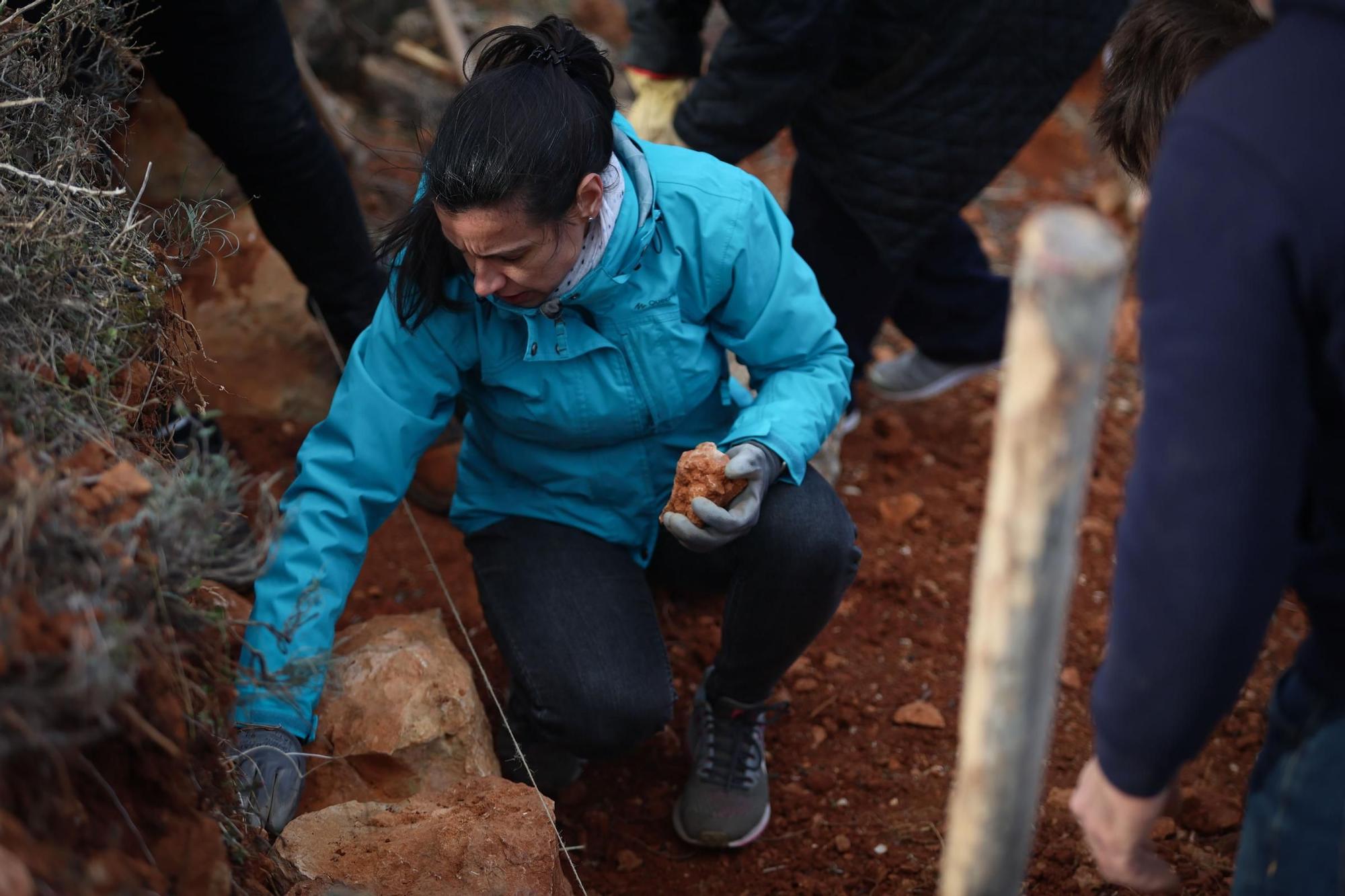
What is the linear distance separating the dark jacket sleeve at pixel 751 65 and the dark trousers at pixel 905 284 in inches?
11.7

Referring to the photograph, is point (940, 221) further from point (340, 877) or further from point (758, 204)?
point (340, 877)

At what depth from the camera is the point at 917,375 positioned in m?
3.76

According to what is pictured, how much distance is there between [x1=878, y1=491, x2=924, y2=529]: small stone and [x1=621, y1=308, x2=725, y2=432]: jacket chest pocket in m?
1.21

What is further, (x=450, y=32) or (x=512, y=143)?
(x=450, y=32)

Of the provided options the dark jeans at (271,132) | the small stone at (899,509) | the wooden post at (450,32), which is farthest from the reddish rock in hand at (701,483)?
the wooden post at (450,32)

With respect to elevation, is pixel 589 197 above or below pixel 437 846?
above

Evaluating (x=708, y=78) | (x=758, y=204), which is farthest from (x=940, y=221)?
(x=758, y=204)

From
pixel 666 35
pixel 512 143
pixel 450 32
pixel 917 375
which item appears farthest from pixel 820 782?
pixel 450 32

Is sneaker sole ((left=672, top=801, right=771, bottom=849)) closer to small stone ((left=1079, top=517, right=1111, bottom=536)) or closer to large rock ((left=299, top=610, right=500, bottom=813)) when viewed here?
large rock ((left=299, top=610, right=500, bottom=813))

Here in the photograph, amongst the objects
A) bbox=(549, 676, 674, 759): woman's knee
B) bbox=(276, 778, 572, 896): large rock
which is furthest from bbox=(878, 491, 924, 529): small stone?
bbox=(276, 778, 572, 896): large rock

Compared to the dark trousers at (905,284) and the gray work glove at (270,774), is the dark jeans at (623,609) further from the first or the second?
the dark trousers at (905,284)

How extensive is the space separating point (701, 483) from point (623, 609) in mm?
388

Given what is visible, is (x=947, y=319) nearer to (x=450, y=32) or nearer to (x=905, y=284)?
(x=905, y=284)

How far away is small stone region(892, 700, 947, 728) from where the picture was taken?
8.76 ft
